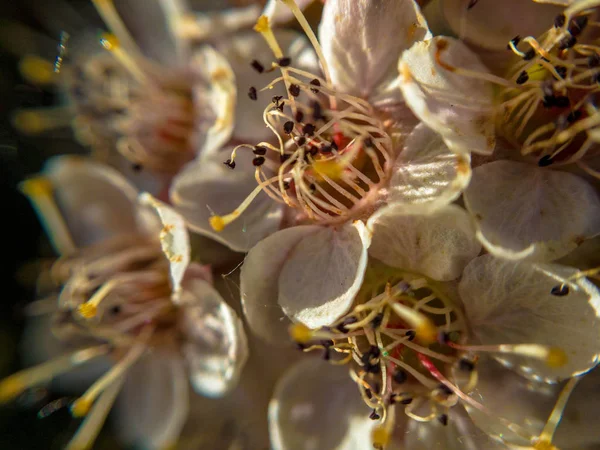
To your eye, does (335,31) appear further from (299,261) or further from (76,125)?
(76,125)

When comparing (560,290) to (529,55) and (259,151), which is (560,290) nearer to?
(529,55)

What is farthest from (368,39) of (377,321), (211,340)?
(211,340)

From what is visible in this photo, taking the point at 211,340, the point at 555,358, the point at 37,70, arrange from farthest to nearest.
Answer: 1. the point at 37,70
2. the point at 211,340
3. the point at 555,358

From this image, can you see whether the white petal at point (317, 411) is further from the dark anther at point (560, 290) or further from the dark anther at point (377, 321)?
the dark anther at point (560, 290)

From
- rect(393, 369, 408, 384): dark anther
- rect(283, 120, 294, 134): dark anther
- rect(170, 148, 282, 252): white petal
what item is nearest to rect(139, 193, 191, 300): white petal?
rect(170, 148, 282, 252): white petal

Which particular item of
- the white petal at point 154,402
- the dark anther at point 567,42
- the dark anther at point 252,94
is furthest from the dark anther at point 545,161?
the white petal at point 154,402

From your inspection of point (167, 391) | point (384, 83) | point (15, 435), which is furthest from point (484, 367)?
point (15, 435)
